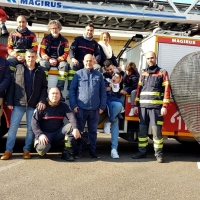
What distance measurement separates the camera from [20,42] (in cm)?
587

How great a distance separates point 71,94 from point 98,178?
5.53 feet

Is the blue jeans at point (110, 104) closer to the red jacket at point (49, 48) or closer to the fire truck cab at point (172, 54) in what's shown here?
the fire truck cab at point (172, 54)

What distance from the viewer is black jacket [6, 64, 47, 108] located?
17.8 feet

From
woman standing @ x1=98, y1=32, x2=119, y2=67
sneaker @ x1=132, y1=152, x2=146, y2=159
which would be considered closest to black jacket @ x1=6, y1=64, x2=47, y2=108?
woman standing @ x1=98, y1=32, x2=119, y2=67

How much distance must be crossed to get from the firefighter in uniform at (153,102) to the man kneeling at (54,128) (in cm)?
116

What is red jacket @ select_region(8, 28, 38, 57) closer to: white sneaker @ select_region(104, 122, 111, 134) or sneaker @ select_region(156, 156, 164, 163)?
white sneaker @ select_region(104, 122, 111, 134)

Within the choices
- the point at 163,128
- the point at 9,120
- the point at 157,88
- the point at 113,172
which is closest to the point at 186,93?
the point at 157,88

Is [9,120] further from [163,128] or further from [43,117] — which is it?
[163,128]

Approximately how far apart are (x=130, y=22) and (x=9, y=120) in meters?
3.39

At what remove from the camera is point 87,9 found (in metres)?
6.69

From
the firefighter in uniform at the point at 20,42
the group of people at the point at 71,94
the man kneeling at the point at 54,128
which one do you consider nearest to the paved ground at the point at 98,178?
the man kneeling at the point at 54,128

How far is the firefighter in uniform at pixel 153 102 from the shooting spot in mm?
5684

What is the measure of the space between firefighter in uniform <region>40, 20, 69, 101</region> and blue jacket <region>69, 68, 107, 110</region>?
1.16ft

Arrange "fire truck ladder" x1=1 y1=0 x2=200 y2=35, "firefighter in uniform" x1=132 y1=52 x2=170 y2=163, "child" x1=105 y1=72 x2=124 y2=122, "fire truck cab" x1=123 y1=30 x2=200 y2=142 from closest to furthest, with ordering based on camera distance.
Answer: "firefighter in uniform" x1=132 y1=52 x2=170 y2=163, "child" x1=105 y1=72 x2=124 y2=122, "fire truck cab" x1=123 y1=30 x2=200 y2=142, "fire truck ladder" x1=1 y1=0 x2=200 y2=35
